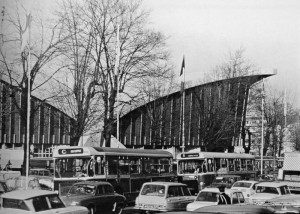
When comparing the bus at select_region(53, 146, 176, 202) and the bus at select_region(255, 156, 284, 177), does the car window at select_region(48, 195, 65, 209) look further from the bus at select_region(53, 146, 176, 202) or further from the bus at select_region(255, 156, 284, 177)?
the bus at select_region(255, 156, 284, 177)

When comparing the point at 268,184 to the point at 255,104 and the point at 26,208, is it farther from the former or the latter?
the point at 255,104

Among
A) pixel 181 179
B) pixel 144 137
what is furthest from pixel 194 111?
pixel 181 179

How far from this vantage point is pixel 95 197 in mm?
16391

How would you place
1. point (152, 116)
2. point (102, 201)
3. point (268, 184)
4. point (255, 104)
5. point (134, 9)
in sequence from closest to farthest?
point (102, 201)
point (268, 184)
point (134, 9)
point (152, 116)
point (255, 104)

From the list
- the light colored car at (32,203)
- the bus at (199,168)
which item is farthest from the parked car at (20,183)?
the light colored car at (32,203)

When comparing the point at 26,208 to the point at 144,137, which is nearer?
the point at 26,208

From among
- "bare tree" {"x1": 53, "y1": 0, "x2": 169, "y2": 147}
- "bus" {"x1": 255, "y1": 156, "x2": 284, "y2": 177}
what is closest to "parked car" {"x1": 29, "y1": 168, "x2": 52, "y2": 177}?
"bare tree" {"x1": 53, "y1": 0, "x2": 169, "y2": 147}

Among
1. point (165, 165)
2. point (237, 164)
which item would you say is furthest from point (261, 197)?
point (237, 164)

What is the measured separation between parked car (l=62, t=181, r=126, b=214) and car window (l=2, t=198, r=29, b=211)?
309 centimetres

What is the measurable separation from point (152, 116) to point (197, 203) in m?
24.6

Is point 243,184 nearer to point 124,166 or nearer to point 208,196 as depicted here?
point 124,166

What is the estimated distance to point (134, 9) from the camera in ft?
113

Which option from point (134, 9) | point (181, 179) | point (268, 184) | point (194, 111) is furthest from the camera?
point (194, 111)

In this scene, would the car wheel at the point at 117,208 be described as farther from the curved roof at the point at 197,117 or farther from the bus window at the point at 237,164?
the curved roof at the point at 197,117
